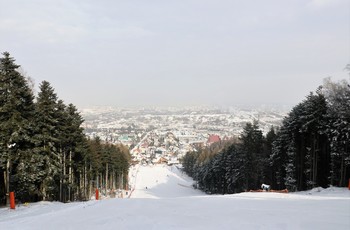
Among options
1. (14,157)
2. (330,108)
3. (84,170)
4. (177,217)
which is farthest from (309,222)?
(84,170)

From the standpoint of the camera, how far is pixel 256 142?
57.5 meters

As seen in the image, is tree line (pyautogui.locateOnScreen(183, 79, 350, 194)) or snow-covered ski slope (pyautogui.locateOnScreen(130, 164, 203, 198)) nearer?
tree line (pyautogui.locateOnScreen(183, 79, 350, 194))

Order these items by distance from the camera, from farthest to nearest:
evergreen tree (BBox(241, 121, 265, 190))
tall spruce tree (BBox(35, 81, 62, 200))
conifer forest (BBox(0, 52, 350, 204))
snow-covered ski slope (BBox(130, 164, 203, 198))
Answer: snow-covered ski slope (BBox(130, 164, 203, 198)), evergreen tree (BBox(241, 121, 265, 190)), tall spruce tree (BBox(35, 81, 62, 200)), conifer forest (BBox(0, 52, 350, 204))

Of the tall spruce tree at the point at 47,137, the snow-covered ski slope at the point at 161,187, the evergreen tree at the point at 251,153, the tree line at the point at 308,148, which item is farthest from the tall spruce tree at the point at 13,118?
the snow-covered ski slope at the point at 161,187

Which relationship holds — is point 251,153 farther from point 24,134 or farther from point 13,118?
point 13,118

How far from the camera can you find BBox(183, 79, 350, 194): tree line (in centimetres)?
3488

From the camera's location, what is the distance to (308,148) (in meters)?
39.3

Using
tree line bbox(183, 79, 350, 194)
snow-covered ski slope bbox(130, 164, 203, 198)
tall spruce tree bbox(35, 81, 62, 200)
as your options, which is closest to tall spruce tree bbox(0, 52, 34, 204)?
tall spruce tree bbox(35, 81, 62, 200)

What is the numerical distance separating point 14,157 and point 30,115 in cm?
318

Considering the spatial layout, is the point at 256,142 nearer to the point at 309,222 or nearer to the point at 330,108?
the point at 330,108

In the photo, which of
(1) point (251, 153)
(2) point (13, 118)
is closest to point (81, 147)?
(2) point (13, 118)

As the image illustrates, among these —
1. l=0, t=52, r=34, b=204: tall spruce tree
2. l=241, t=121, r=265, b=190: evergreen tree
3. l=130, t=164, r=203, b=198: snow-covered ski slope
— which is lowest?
l=130, t=164, r=203, b=198: snow-covered ski slope

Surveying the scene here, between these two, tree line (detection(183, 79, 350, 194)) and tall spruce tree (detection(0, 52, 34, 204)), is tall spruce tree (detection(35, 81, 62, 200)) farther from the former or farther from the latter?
tree line (detection(183, 79, 350, 194))

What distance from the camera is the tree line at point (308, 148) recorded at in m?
34.9
